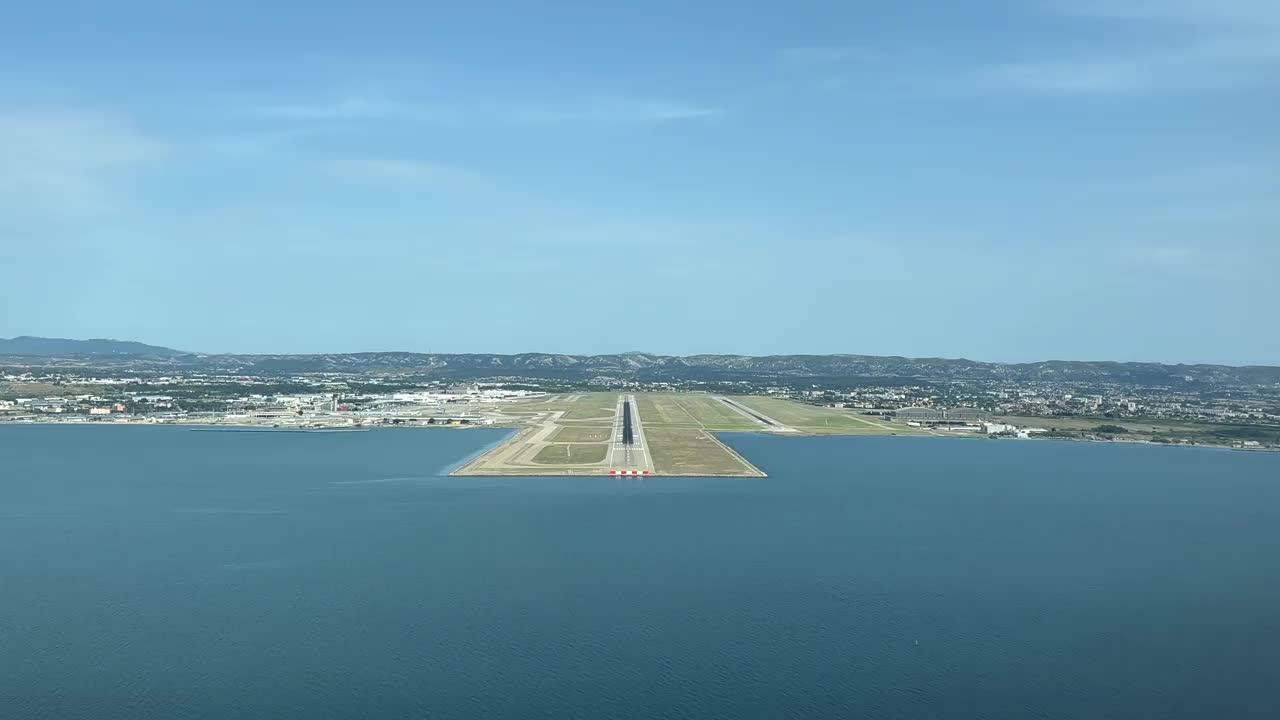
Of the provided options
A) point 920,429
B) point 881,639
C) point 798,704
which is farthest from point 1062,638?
point 920,429

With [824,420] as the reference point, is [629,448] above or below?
below

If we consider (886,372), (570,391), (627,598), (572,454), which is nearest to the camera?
(627,598)

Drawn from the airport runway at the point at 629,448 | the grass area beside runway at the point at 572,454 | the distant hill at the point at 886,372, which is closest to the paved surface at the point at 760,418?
the airport runway at the point at 629,448

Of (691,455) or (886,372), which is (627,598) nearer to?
(691,455)

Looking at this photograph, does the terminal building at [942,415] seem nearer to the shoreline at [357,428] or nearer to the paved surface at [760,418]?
the shoreline at [357,428]

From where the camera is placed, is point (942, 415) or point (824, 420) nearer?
point (824, 420)

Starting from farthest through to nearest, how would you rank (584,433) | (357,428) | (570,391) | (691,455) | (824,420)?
1. (570,391)
2. (824,420)
3. (357,428)
4. (584,433)
5. (691,455)

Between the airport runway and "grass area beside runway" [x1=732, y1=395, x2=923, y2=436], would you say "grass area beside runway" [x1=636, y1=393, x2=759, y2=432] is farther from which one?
"grass area beside runway" [x1=732, y1=395, x2=923, y2=436]

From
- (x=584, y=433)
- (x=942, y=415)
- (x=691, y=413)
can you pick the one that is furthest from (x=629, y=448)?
(x=942, y=415)
